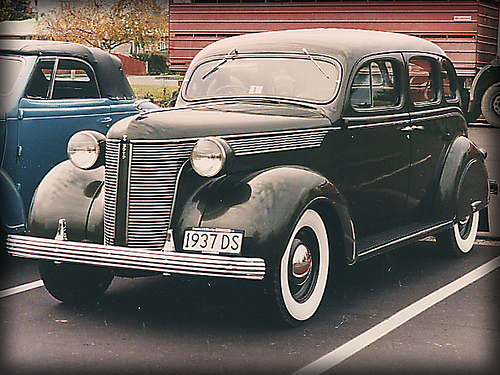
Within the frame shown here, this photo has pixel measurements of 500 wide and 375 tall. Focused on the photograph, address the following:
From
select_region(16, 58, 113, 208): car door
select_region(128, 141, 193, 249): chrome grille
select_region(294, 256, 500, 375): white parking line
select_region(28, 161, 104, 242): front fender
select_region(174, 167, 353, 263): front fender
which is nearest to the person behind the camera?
select_region(294, 256, 500, 375): white parking line

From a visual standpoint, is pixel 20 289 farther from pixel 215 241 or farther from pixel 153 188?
pixel 215 241

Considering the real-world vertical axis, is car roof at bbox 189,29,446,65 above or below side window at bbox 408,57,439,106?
above

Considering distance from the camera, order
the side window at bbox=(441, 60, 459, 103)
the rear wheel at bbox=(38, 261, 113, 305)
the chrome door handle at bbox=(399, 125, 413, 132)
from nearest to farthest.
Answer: the rear wheel at bbox=(38, 261, 113, 305) → the chrome door handle at bbox=(399, 125, 413, 132) → the side window at bbox=(441, 60, 459, 103)

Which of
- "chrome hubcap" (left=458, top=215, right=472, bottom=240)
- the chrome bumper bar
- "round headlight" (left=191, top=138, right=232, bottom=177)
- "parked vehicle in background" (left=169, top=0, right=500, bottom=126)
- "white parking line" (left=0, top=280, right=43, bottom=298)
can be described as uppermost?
"parked vehicle in background" (left=169, top=0, right=500, bottom=126)

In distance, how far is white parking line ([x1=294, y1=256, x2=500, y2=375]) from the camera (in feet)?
13.9

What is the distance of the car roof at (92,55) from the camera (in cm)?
701

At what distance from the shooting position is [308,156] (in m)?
5.24

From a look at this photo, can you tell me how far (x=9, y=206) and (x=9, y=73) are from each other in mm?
1222

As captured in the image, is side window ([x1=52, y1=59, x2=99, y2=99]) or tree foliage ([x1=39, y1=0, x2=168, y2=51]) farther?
tree foliage ([x1=39, y1=0, x2=168, y2=51])

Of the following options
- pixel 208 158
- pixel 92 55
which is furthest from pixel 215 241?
pixel 92 55

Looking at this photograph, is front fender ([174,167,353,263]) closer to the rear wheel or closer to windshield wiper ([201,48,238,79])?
the rear wheel

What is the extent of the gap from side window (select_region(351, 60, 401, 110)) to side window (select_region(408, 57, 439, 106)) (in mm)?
239

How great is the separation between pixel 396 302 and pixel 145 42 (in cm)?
1157

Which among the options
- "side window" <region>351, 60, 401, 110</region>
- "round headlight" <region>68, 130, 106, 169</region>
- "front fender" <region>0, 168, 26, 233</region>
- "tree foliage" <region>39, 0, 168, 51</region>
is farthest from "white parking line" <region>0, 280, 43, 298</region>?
"tree foliage" <region>39, 0, 168, 51</region>
